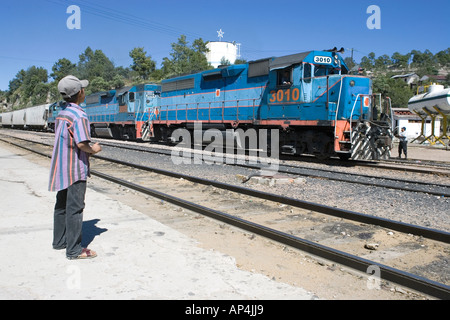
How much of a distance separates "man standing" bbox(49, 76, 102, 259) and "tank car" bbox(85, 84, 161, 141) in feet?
68.5

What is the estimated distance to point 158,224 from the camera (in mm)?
5387

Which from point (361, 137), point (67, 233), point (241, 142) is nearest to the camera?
point (67, 233)

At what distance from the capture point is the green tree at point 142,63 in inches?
3578

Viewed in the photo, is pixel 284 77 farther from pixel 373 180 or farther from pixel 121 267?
pixel 121 267

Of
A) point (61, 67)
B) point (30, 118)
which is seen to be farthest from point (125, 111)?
point (61, 67)

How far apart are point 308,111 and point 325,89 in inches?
38.5

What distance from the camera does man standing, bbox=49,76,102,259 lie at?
375cm

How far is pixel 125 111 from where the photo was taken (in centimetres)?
2748

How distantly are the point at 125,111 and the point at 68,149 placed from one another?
80.7ft

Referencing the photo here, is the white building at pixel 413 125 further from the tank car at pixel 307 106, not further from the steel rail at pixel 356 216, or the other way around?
the steel rail at pixel 356 216

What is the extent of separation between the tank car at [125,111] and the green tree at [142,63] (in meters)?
59.6

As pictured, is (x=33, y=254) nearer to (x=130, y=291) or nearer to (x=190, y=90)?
(x=130, y=291)

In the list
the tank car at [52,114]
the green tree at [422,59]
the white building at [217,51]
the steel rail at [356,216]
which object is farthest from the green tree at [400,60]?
the steel rail at [356,216]
